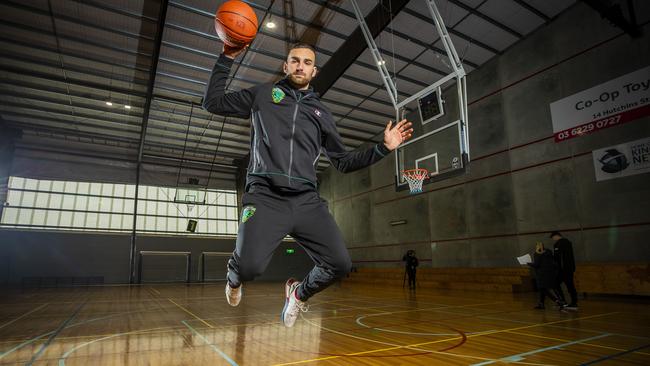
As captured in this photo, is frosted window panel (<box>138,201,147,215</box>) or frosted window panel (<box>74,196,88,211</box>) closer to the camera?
frosted window panel (<box>74,196,88,211</box>)

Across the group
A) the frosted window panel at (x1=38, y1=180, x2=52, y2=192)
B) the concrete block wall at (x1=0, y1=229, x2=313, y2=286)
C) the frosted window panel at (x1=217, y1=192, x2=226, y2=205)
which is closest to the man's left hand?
the concrete block wall at (x1=0, y1=229, x2=313, y2=286)

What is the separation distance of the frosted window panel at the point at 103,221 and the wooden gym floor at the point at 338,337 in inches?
578

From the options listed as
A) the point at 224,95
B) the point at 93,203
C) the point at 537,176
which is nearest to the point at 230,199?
the point at 93,203

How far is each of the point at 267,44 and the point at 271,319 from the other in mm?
9556

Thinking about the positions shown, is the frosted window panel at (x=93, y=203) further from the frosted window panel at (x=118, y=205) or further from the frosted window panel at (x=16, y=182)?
the frosted window panel at (x=16, y=182)

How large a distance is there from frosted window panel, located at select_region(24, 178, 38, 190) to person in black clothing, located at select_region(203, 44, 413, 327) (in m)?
22.4

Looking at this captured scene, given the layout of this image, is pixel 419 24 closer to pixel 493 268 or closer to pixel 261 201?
pixel 493 268

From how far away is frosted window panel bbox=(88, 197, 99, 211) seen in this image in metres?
20.9

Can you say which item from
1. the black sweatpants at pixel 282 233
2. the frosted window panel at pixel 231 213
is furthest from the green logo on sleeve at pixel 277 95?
the frosted window panel at pixel 231 213

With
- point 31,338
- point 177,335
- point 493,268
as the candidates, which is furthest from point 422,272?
point 31,338

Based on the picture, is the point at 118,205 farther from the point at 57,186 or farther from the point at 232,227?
the point at 232,227

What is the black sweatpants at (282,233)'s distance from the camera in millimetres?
2428

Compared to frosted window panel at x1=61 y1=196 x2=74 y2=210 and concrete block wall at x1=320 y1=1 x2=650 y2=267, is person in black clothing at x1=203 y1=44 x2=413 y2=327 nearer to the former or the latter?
concrete block wall at x1=320 y1=1 x2=650 y2=267

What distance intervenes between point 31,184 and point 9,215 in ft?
5.98
